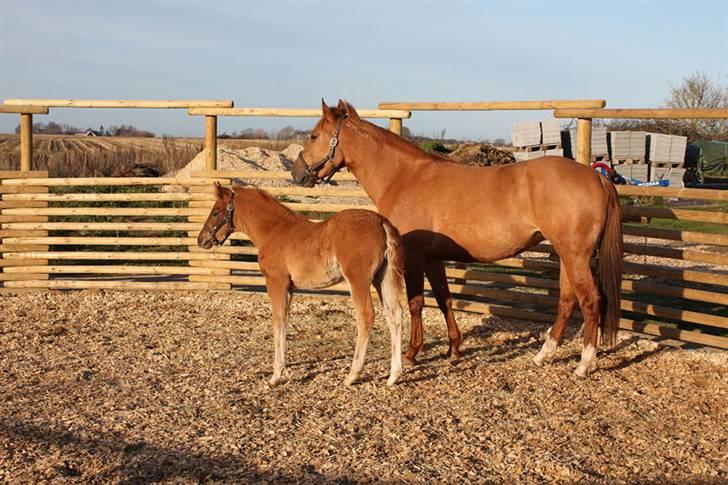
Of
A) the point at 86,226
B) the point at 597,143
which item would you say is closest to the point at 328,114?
the point at 86,226

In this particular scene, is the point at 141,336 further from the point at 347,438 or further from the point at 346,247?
the point at 347,438

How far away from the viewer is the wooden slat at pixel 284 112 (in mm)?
9297

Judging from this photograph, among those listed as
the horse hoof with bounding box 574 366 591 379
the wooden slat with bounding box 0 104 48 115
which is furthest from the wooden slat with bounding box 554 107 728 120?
the wooden slat with bounding box 0 104 48 115

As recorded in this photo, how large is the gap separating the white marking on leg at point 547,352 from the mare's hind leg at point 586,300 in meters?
0.36

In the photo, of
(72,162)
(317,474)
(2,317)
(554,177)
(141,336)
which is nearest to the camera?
(317,474)

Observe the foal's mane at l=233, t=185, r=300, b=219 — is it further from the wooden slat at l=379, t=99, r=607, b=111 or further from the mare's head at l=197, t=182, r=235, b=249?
the wooden slat at l=379, t=99, r=607, b=111

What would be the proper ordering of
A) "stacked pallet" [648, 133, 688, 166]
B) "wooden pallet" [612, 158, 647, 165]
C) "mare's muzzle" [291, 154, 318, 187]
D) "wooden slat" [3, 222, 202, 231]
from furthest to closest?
"wooden pallet" [612, 158, 647, 165], "stacked pallet" [648, 133, 688, 166], "wooden slat" [3, 222, 202, 231], "mare's muzzle" [291, 154, 318, 187]

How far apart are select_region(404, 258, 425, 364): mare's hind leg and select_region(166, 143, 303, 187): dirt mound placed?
1542cm

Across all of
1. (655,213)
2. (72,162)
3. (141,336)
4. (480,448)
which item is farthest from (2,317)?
(72,162)

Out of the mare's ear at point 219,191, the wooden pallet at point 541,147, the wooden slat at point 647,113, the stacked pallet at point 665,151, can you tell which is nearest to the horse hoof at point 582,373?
the wooden slat at point 647,113

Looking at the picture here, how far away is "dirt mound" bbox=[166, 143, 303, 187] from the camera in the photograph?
23.8m

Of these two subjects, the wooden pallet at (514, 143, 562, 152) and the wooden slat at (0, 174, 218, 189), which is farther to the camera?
the wooden pallet at (514, 143, 562, 152)

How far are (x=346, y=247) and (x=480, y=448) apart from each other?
1.87m

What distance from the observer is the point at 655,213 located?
770 cm
